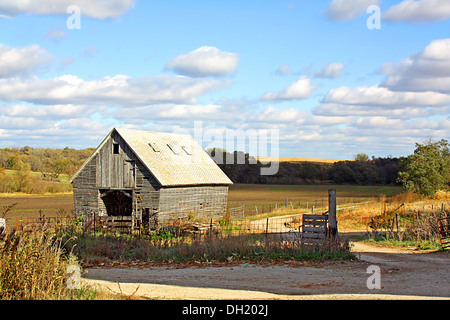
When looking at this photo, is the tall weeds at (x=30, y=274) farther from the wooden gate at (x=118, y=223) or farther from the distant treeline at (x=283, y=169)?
the distant treeline at (x=283, y=169)

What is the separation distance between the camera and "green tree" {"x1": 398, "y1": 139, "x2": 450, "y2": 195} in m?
43.1

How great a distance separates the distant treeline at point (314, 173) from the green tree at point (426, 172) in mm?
55430

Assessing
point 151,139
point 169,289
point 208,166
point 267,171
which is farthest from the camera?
point 267,171

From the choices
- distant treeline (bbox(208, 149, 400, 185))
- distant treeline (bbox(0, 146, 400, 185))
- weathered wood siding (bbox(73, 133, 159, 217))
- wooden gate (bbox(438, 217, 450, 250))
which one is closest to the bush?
wooden gate (bbox(438, 217, 450, 250))

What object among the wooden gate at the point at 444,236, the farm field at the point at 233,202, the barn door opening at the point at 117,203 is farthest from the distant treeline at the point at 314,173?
the wooden gate at the point at 444,236

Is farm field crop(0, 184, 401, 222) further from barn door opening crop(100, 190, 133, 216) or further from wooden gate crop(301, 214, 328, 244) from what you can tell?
wooden gate crop(301, 214, 328, 244)

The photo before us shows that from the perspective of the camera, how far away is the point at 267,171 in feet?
360

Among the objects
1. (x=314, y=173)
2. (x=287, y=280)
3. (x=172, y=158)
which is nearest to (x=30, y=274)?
(x=287, y=280)

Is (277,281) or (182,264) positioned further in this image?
(182,264)

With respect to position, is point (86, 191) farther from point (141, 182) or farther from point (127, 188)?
point (141, 182)

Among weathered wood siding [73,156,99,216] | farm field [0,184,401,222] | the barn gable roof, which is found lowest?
farm field [0,184,401,222]

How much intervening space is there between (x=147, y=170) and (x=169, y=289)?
66.8 feet
